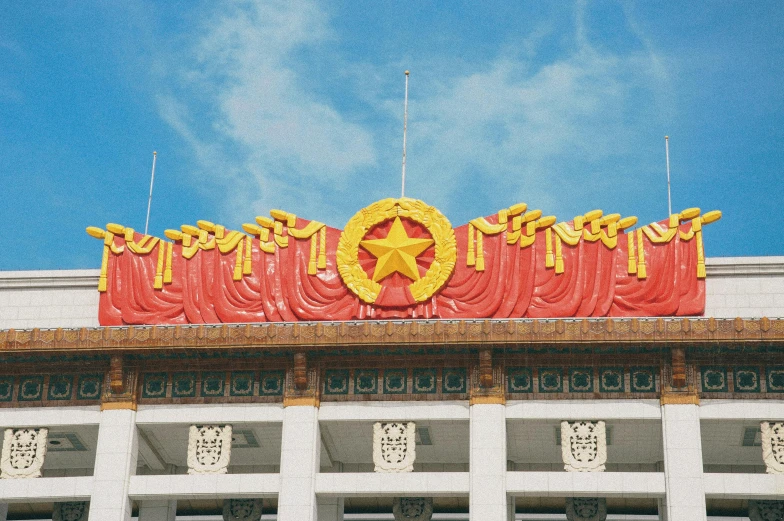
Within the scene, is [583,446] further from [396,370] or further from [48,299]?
[48,299]

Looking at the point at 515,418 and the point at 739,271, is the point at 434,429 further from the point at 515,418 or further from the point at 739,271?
the point at 739,271

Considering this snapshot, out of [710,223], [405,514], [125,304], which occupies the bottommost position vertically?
[405,514]

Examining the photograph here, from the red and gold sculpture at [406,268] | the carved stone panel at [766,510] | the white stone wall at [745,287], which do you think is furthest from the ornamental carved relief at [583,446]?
the carved stone panel at [766,510]

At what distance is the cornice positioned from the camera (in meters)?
37.2

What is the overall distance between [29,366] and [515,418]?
576 inches

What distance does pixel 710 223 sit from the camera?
1588 inches

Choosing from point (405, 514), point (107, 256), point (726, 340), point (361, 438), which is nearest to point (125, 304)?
point (107, 256)

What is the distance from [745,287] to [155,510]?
19394mm

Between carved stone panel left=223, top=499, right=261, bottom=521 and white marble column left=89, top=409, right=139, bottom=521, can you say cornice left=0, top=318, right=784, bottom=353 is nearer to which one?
white marble column left=89, top=409, right=139, bottom=521

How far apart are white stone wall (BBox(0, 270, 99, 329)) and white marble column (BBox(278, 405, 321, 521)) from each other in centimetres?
793

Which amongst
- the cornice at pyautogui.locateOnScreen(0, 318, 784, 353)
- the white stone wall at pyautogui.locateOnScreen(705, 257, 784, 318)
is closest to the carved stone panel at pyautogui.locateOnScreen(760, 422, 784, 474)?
the cornice at pyautogui.locateOnScreen(0, 318, 784, 353)

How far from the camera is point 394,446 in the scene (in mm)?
38062

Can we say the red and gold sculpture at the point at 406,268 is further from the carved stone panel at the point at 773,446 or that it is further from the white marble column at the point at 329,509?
the white marble column at the point at 329,509

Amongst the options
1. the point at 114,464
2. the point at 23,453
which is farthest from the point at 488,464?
the point at 23,453
